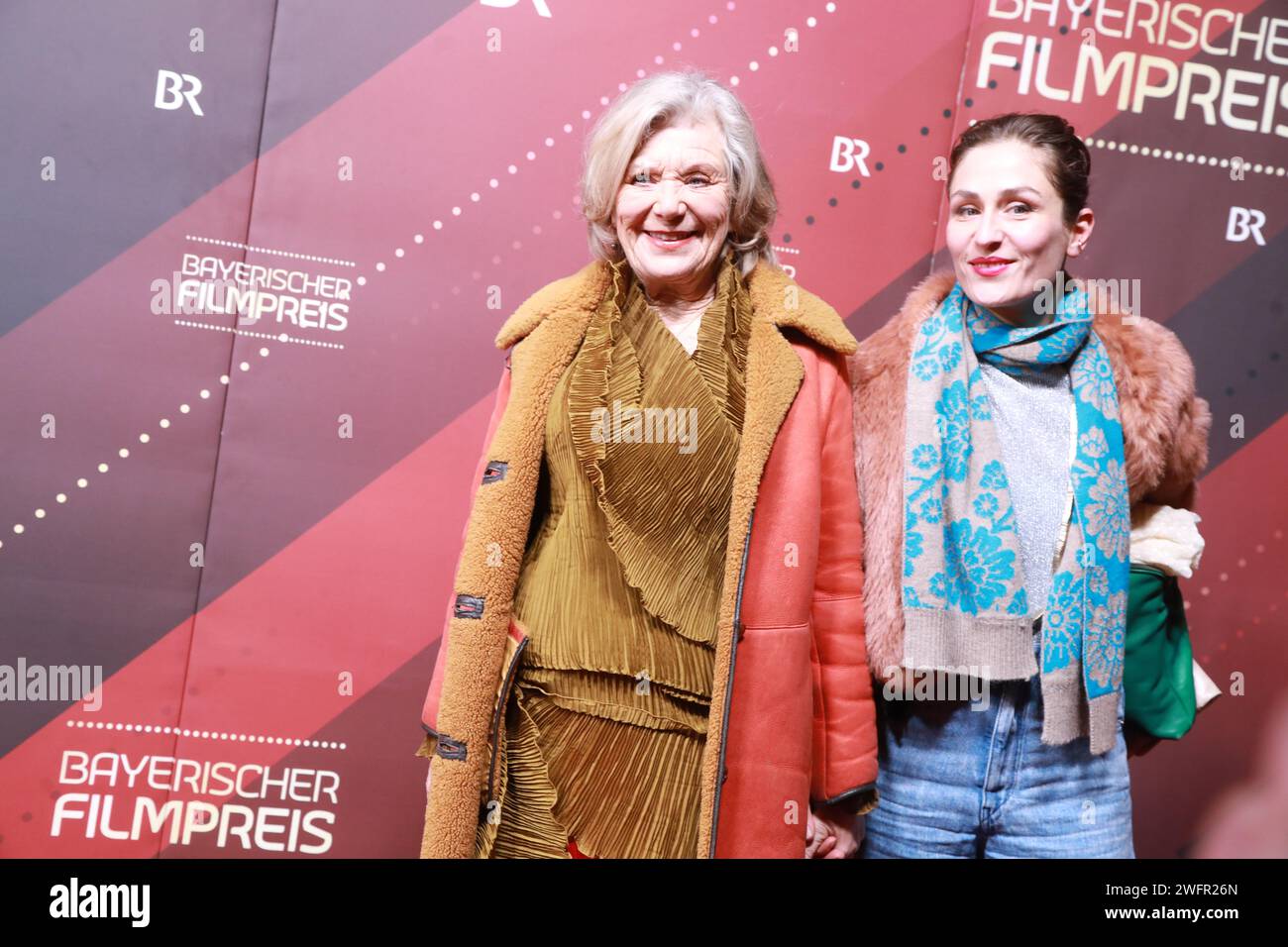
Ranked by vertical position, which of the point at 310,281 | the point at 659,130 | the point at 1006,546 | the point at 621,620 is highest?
the point at 659,130

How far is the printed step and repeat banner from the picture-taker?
2.33 metres

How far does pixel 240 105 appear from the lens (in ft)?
7.72

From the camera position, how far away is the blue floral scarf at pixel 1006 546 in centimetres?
170

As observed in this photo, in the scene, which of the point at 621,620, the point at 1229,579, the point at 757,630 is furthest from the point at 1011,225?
the point at 1229,579

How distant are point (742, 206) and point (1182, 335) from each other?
1389 mm

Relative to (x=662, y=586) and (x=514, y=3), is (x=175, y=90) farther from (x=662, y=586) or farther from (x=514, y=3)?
(x=662, y=586)

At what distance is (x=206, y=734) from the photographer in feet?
7.91

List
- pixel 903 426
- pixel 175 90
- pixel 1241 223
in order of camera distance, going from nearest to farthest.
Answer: pixel 903 426
pixel 175 90
pixel 1241 223

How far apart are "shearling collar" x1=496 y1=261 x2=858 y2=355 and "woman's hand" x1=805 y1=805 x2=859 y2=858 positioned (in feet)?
2.62

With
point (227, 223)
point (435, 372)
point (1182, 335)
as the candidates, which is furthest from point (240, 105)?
point (1182, 335)

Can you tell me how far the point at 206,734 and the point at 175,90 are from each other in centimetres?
147

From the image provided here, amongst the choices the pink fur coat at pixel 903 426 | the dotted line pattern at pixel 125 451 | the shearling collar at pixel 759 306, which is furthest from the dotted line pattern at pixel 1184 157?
the dotted line pattern at pixel 125 451

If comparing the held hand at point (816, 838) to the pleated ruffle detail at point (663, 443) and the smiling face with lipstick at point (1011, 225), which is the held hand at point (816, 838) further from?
the smiling face with lipstick at point (1011, 225)

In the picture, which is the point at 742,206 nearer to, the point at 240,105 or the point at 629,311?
the point at 629,311
